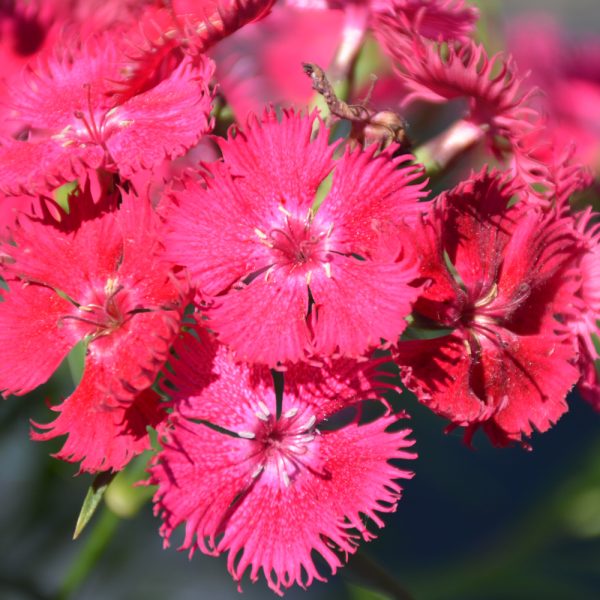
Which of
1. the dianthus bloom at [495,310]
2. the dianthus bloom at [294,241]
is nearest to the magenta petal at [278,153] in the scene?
the dianthus bloom at [294,241]

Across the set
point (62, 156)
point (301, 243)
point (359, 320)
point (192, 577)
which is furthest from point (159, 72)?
point (192, 577)

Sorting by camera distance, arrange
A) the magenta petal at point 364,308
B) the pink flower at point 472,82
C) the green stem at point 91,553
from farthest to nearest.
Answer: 1. the green stem at point 91,553
2. the pink flower at point 472,82
3. the magenta petal at point 364,308

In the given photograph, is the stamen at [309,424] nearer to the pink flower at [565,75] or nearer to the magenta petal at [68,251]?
the magenta petal at [68,251]

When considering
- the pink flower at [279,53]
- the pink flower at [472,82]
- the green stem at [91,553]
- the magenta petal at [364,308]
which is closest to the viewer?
the magenta petal at [364,308]

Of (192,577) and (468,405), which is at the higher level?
(468,405)

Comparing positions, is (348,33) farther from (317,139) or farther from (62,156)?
(62,156)

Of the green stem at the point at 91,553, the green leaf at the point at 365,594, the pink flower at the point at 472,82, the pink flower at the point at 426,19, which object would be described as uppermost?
the pink flower at the point at 426,19

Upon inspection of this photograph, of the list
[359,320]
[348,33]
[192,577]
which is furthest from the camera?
[192,577]

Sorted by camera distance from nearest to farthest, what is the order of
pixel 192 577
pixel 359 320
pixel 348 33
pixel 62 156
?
pixel 359 320 < pixel 62 156 < pixel 348 33 < pixel 192 577
